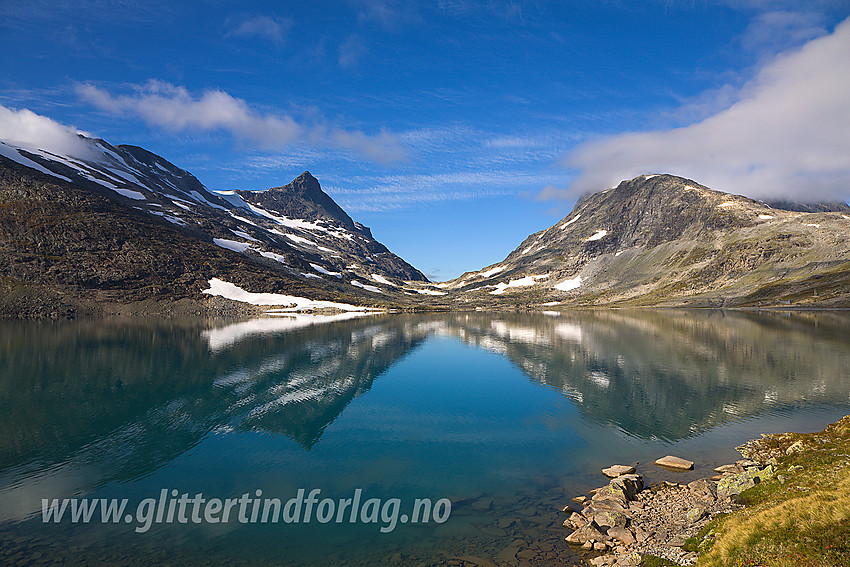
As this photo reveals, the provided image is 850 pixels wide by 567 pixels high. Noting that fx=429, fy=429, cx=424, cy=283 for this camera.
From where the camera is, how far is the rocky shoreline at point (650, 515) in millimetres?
19641

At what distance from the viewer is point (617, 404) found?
2069 inches

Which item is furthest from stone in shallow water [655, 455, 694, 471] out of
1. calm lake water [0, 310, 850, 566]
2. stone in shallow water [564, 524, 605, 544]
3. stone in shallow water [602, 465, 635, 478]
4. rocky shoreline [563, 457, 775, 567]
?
stone in shallow water [564, 524, 605, 544]

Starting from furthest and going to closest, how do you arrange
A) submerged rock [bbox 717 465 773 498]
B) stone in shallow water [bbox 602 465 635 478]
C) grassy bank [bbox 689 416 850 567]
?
stone in shallow water [bbox 602 465 635 478] → submerged rock [bbox 717 465 773 498] → grassy bank [bbox 689 416 850 567]

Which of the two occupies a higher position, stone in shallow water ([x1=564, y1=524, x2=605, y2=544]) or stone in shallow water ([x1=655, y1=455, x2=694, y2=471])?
stone in shallow water ([x1=655, y1=455, x2=694, y2=471])

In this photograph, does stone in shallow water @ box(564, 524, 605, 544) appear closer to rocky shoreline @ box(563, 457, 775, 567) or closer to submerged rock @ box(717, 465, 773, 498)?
rocky shoreline @ box(563, 457, 775, 567)

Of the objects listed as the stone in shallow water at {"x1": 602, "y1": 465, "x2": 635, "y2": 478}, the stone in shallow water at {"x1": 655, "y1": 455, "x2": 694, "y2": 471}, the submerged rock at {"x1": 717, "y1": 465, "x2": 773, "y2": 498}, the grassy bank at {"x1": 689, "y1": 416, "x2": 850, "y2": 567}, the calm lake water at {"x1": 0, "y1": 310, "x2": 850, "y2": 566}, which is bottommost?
Answer: the calm lake water at {"x1": 0, "y1": 310, "x2": 850, "y2": 566}

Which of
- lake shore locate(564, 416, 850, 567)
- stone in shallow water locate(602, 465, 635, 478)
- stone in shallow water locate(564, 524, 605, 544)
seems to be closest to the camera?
lake shore locate(564, 416, 850, 567)

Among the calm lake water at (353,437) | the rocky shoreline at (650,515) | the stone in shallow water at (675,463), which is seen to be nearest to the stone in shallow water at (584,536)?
the rocky shoreline at (650,515)

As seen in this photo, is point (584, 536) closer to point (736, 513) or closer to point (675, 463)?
point (736, 513)

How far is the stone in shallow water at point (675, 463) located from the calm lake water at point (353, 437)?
3.83ft

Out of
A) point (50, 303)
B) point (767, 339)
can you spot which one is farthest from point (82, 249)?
→ point (767, 339)

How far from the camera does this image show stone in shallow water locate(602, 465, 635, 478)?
99.1 ft

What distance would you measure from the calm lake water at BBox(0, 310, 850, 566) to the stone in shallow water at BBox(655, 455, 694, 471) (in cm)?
117

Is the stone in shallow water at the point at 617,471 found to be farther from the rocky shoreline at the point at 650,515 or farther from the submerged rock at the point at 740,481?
the submerged rock at the point at 740,481
